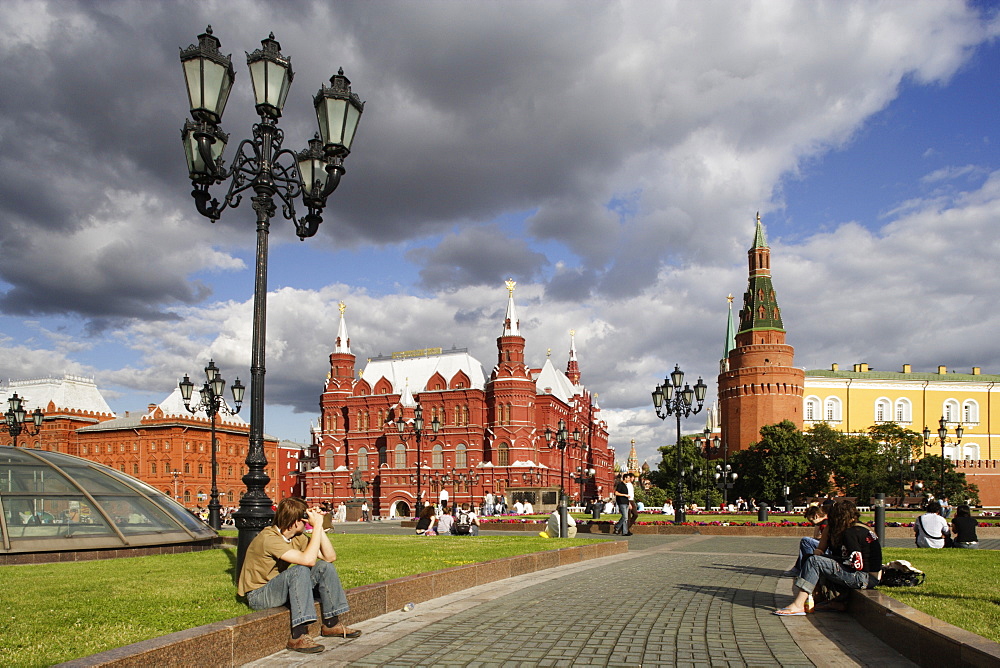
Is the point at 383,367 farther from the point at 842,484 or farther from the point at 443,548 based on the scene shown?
the point at 443,548

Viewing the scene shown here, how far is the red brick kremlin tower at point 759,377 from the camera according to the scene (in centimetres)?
8531

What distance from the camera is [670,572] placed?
40.9 ft

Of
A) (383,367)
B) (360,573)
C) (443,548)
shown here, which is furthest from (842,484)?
(360,573)

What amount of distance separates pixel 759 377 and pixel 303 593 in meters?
85.1

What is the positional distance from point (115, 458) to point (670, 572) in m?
84.8

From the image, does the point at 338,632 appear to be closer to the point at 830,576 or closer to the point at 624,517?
the point at 830,576

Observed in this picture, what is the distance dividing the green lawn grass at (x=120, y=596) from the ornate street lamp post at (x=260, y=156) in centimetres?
98

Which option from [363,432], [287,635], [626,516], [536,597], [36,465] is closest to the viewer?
[287,635]

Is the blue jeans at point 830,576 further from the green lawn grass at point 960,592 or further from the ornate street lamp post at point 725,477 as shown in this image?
the ornate street lamp post at point 725,477

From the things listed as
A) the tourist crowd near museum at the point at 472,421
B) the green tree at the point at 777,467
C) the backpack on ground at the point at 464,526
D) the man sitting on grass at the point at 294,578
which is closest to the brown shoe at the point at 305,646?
the man sitting on grass at the point at 294,578

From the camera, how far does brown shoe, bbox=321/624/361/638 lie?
22.1 feet

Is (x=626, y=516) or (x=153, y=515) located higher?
(x=153, y=515)

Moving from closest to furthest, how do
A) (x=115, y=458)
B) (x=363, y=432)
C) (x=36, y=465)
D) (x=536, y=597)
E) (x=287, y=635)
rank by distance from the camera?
(x=287, y=635)
(x=536, y=597)
(x=36, y=465)
(x=363, y=432)
(x=115, y=458)

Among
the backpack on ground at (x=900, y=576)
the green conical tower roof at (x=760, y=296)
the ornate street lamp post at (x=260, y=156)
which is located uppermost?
the green conical tower roof at (x=760, y=296)
